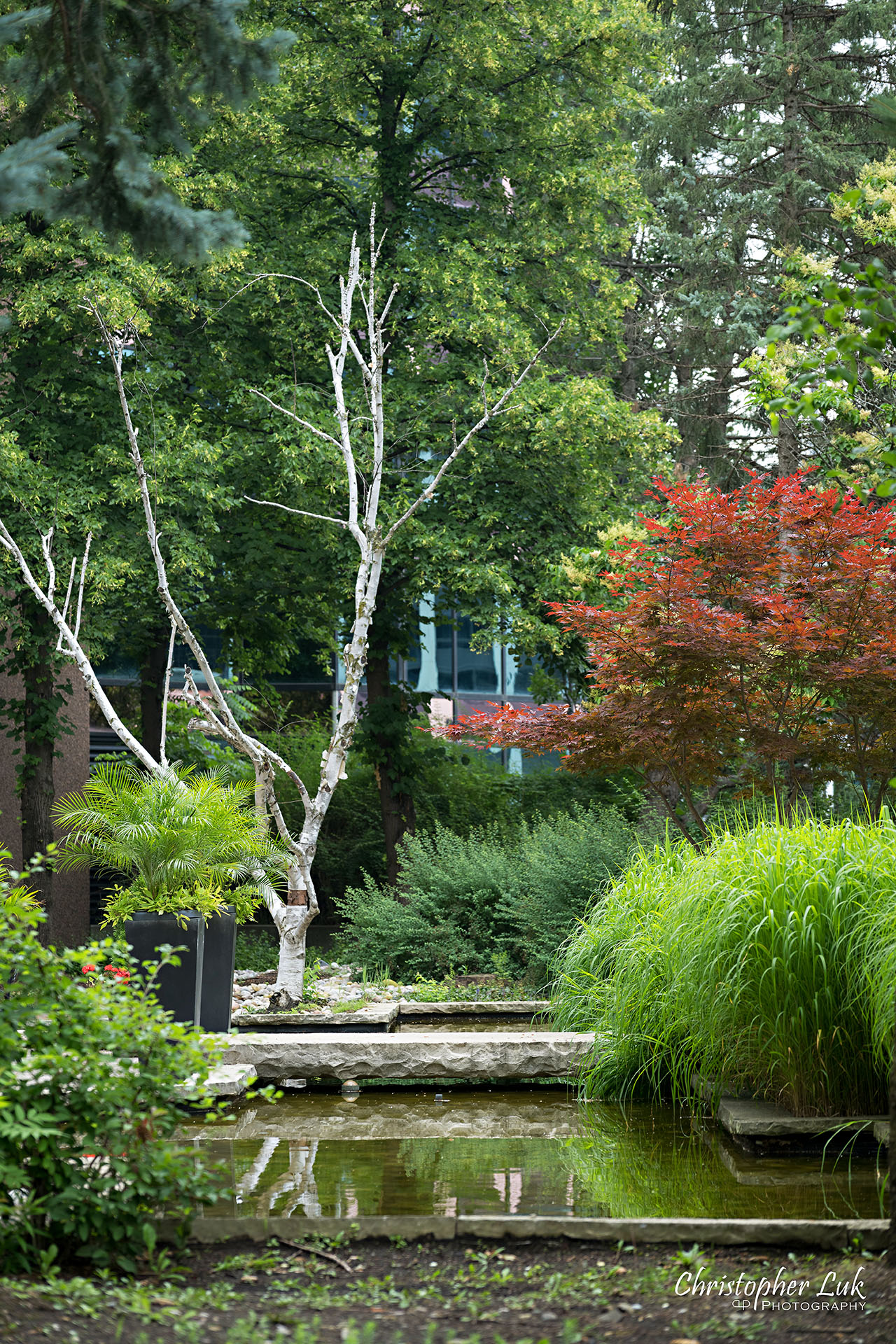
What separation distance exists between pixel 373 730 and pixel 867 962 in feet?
30.7

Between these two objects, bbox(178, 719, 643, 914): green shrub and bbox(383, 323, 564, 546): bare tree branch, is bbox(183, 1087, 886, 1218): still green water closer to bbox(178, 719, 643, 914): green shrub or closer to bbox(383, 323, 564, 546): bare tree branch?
bbox(383, 323, 564, 546): bare tree branch

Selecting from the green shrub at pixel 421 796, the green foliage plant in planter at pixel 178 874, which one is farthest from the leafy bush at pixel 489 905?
the green shrub at pixel 421 796

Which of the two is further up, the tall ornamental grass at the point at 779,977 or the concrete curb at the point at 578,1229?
the tall ornamental grass at the point at 779,977

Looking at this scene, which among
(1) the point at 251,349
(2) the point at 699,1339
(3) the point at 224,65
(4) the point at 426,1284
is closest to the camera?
(2) the point at 699,1339

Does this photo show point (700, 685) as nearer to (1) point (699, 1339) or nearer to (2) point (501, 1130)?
(2) point (501, 1130)

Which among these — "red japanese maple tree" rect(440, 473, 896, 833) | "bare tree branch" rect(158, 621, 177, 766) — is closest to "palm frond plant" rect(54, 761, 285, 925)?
"bare tree branch" rect(158, 621, 177, 766)

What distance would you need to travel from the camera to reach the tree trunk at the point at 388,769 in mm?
13750

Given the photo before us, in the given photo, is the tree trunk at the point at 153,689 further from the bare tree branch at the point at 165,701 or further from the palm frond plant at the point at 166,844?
the palm frond plant at the point at 166,844

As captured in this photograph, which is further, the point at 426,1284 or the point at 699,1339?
the point at 426,1284

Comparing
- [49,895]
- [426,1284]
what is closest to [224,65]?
[426,1284]

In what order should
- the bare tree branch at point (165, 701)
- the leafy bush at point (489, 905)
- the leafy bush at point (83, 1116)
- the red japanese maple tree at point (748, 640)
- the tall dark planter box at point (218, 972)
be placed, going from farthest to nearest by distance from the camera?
the leafy bush at point (489, 905) → the bare tree branch at point (165, 701) → the red japanese maple tree at point (748, 640) → the tall dark planter box at point (218, 972) → the leafy bush at point (83, 1116)

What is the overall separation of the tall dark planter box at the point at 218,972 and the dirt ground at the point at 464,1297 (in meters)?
3.27

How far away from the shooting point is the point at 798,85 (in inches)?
679

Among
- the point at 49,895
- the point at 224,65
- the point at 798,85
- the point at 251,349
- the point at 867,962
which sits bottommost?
the point at 49,895
